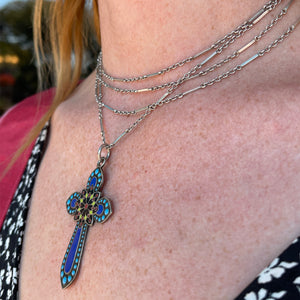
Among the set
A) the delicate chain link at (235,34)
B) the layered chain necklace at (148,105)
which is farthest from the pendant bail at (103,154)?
the delicate chain link at (235,34)

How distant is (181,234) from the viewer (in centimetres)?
80

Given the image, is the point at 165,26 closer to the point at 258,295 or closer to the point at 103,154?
the point at 103,154

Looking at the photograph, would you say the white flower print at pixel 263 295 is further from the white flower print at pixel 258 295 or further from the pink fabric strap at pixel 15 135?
the pink fabric strap at pixel 15 135

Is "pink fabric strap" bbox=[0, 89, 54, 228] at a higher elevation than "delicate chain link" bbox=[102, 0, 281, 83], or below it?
higher

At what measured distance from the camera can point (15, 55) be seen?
8.87ft

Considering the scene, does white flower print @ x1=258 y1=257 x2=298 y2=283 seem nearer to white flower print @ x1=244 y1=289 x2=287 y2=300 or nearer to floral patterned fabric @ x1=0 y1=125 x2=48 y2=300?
white flower print @ x1=244 y1=289 x2=287 y2=300

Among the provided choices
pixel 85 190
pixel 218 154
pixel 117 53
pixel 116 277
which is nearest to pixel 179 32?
pixel 117 53

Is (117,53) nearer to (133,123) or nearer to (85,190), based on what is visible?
(133,123)

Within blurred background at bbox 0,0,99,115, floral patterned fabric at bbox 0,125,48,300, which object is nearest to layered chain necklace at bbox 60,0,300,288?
floral patterned fabric at bbox 0,125,48,300

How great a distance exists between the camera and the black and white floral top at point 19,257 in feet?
2.14

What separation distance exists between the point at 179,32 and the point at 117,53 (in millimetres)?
208

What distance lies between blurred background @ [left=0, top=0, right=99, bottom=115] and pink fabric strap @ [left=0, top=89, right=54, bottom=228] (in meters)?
1.10

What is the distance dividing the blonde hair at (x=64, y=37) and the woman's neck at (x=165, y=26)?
14.0 inches

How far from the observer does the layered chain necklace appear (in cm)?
89
